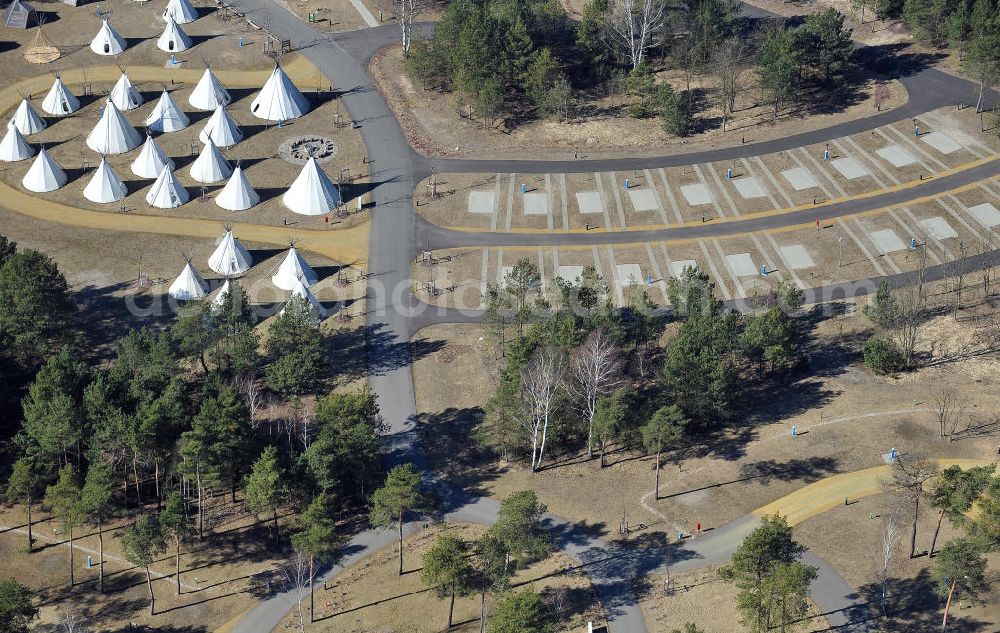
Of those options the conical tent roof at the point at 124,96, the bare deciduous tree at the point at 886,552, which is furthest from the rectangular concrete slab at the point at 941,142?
the conical tent roof at the point at 124,96

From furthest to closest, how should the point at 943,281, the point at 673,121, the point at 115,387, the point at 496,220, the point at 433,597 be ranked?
the point at 673,121
the point at 496,220
the point at 943,281
the point at 115,387
the point at 433,597

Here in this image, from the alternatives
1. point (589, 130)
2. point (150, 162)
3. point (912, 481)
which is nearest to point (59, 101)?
point (150, 162)

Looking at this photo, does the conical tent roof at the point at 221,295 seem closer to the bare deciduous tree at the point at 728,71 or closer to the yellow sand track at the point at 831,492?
the yellow sand track at the point at 831,492

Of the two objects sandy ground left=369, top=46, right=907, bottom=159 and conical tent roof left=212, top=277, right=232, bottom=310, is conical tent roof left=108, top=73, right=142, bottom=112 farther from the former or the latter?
conical tent roof left=212, top=277, right=232, bottom=310

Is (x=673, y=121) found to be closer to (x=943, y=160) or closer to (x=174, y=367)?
(x=943, y=160)

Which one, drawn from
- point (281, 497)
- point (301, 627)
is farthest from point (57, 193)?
point (301, 627)

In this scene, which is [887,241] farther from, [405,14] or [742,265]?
[405,14]
